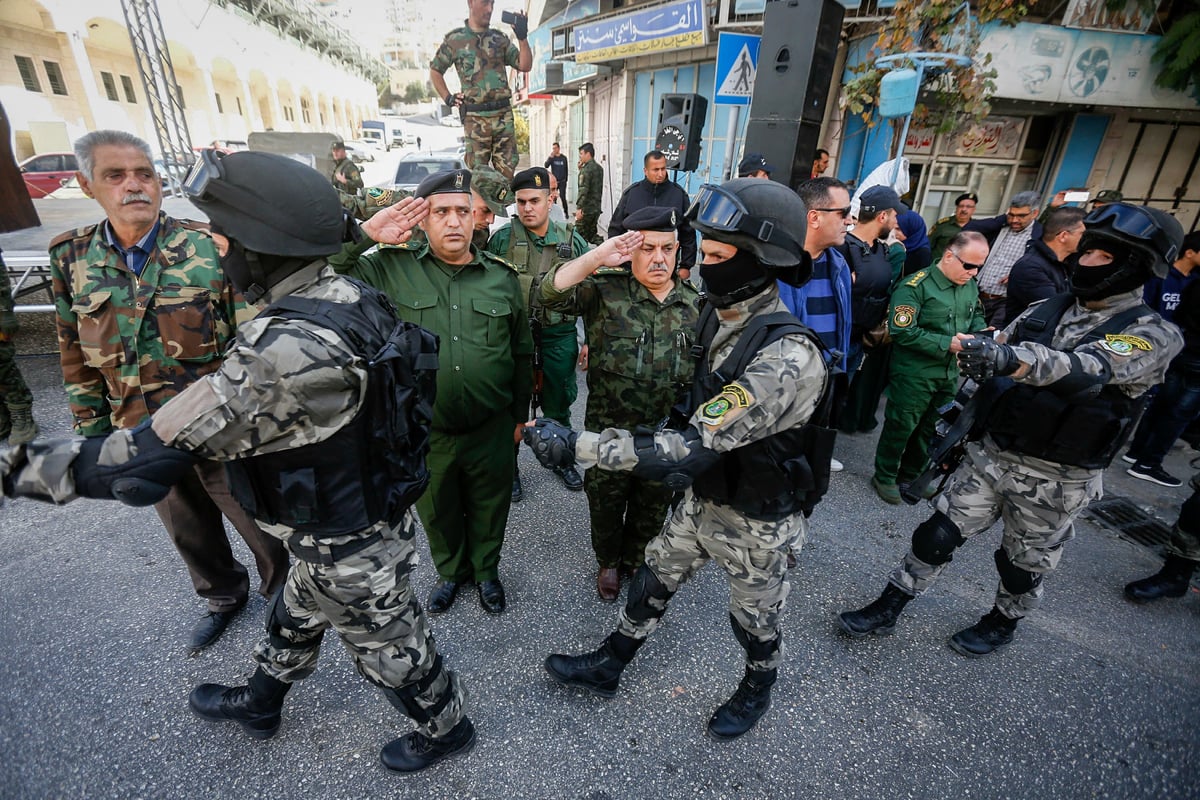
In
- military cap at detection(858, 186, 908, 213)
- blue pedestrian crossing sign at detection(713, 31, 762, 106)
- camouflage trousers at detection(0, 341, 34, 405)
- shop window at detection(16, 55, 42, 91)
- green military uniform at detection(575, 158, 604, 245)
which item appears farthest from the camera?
shop window at detection(16, 55, 42, 91)

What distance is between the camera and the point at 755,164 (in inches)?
184

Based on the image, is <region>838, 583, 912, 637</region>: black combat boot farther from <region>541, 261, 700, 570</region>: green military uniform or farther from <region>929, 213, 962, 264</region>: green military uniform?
<region>929, 213, 962, 264</region>: green military uniform

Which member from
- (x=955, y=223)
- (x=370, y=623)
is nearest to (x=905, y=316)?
(x=955, y=223)

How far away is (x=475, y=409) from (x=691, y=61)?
9882mm

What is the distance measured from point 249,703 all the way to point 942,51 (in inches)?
320

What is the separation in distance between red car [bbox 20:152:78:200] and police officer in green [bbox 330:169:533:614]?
16245 mm

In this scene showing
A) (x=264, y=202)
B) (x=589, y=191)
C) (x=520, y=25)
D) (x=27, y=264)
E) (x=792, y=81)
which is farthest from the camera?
(x=589, y=191)

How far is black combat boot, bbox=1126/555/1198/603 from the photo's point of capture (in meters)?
2.96

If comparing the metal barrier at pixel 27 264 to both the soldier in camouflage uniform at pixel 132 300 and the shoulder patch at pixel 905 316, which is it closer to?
the soldier in camouflage uniform at pixel 132 300

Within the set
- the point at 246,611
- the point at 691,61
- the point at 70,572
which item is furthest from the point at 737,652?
the point at 691,61

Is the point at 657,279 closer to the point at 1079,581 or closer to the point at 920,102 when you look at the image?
the point at 1079,581

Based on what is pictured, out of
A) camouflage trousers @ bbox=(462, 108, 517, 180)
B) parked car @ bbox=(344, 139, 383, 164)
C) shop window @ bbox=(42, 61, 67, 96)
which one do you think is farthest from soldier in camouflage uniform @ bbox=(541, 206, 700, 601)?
shop window @ bbox=(42, 61, 67, 96)

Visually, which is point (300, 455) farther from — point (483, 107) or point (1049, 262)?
point (483, 107)

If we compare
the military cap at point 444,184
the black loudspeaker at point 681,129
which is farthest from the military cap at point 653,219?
the black loudspeaker at point 681,129
